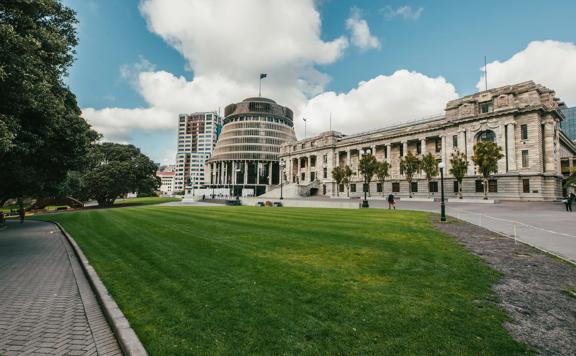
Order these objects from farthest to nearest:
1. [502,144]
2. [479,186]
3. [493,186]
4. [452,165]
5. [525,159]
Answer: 1. [452,165]
2. [479,186]
3. [493,186]
4. [502,144]
5. [525,159]

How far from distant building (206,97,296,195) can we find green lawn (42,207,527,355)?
101915 millimetres

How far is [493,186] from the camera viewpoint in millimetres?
46688

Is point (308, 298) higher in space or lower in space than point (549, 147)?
lower

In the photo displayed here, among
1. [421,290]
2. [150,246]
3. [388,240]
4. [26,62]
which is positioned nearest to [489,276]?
[421,290]

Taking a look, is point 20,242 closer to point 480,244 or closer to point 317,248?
point 317,248

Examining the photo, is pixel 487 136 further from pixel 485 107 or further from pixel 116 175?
pixel 116 175

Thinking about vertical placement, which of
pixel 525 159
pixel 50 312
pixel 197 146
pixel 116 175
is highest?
pixel 197 146

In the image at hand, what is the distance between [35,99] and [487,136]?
198 feet

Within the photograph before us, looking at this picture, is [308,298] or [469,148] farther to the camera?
[469,148]

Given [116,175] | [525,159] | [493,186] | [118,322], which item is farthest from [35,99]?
[525,159]

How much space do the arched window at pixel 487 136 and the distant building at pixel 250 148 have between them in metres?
75.9

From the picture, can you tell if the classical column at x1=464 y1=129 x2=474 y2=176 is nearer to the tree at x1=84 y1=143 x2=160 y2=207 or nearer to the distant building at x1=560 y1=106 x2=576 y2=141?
the tree at x1=84 y1=143 x2=160 y2=207

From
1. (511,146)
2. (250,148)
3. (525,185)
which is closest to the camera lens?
(525,185)

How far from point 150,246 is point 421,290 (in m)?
9.92
